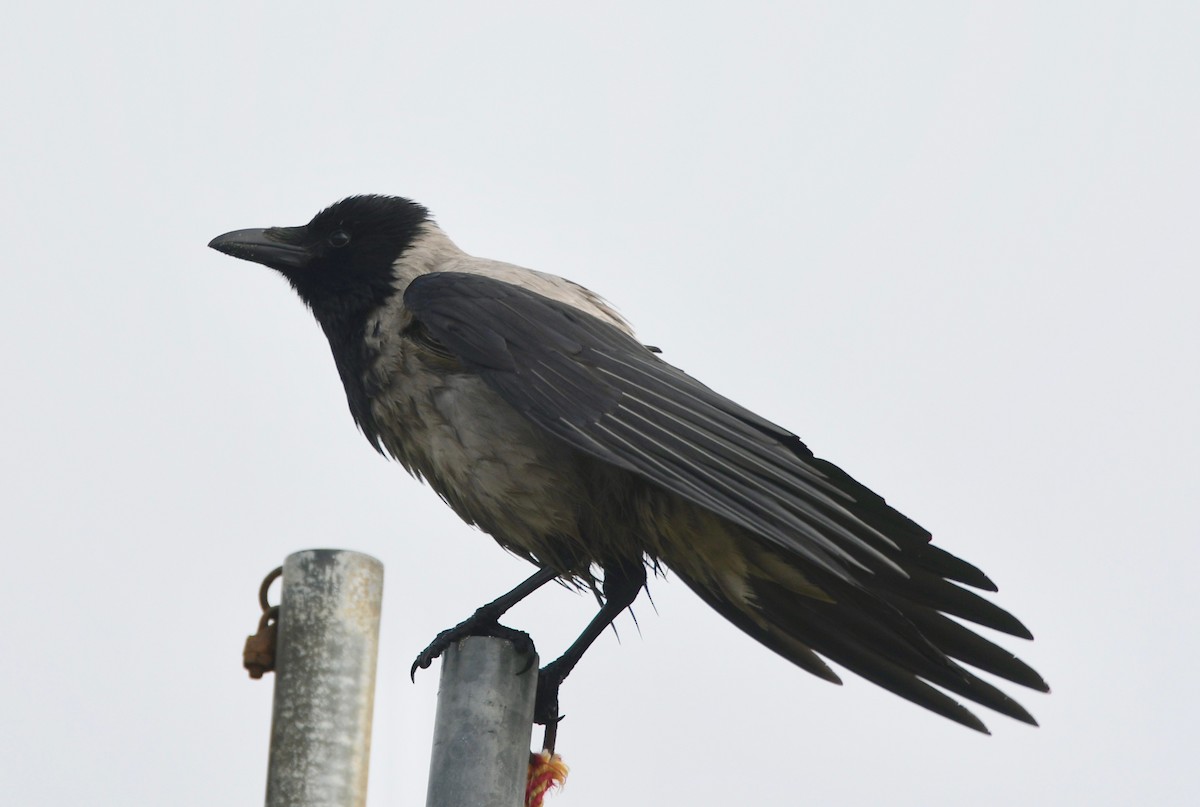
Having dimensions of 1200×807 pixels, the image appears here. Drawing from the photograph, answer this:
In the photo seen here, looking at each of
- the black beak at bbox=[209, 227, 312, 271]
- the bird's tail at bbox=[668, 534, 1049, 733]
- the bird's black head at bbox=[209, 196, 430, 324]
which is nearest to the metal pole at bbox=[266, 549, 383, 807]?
the bird's tail at bbox=[668, 534, 1049, 733]

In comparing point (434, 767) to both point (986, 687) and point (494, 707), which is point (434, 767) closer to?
point (494, 707)

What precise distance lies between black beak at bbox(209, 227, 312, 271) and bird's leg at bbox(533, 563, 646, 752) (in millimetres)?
1820

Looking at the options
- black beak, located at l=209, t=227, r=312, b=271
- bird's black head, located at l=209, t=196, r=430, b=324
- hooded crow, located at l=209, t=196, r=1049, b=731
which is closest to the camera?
hooded crow, located at l=209, t=196, r=1049, b=731

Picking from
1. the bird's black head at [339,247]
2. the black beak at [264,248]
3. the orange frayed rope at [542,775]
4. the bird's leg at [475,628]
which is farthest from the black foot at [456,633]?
the black beak at [264,248]

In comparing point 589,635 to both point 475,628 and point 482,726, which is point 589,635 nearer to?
point 475,628

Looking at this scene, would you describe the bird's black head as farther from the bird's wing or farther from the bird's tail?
the bird's tail

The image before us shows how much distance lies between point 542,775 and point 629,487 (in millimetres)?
1234

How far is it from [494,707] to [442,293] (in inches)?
71.0

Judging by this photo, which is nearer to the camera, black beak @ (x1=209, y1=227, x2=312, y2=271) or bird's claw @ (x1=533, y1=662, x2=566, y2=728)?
bird's claw @ (x1=533, y1=662, x2=566, y2=728)

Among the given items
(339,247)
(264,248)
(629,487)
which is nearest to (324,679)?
(629,487)

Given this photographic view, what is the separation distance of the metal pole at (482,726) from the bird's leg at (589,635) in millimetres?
792

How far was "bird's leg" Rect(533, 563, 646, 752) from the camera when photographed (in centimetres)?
506

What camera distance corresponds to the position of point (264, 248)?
631cm

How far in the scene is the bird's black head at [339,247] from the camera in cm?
599
